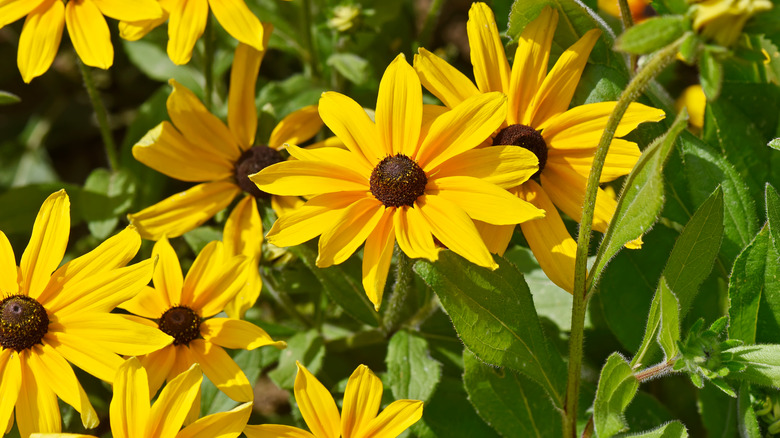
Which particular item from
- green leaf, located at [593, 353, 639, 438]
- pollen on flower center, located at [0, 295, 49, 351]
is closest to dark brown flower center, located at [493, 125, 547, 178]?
green leaf, located at [593, 353, 639, 438]

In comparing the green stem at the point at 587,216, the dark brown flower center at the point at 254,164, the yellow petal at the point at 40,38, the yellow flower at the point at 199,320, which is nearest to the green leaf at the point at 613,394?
the green stem at the point at 587,216

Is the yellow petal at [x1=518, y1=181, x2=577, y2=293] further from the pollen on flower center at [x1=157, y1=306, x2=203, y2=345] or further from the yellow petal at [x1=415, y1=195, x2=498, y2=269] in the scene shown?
the pollen on flower center at [x1=157, y1=306, x2=203, y2=345]

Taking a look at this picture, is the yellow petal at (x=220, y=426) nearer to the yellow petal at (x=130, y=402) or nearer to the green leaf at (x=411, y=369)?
the yellow petal at (x=130, y=402)

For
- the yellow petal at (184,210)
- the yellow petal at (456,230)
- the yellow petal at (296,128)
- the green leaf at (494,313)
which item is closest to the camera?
the yellow petal at (456,230)

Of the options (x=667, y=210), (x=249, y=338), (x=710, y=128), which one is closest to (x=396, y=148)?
(x=249, y=338)

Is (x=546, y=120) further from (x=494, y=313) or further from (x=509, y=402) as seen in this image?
(x=509, y=402)

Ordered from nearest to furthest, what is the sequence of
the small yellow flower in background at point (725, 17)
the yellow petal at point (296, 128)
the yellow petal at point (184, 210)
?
the small yellow flower in background at point (725, 17) < the yellow petal at point (184, 210) < the yellow petal at point (296, 128)
